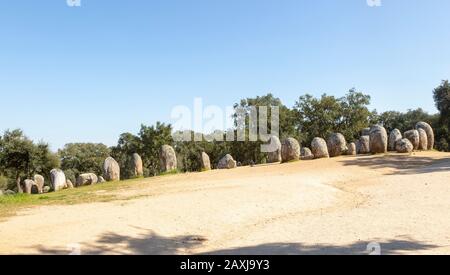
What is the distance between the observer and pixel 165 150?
29.7 metres

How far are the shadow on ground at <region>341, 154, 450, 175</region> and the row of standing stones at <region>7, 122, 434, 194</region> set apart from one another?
2078 millimetres

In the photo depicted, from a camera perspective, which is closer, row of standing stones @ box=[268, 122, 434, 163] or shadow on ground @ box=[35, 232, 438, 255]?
shadow on ground @ box=[35, 232, 438, 255]

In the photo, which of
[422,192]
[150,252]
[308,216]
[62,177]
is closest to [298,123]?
[62,177]

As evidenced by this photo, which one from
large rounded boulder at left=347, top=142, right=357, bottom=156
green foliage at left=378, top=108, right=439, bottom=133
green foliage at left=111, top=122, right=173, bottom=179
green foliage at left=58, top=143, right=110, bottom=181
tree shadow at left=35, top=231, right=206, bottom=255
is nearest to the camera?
tree shadow at left=35, top=231, right=206, bottom=255

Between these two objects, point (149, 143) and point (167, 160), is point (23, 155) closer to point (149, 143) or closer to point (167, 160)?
point (149, 143)

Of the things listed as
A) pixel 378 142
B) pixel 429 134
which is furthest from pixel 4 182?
pixel 429 134

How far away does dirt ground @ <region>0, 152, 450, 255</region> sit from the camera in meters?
8.91

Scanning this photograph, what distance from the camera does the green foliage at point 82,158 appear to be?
61.8m

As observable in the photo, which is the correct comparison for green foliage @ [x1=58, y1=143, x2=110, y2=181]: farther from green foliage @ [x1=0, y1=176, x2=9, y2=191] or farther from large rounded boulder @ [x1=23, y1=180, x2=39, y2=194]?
large rounded boulder @ [x1=23, y1=180, x2=39, y2=194]

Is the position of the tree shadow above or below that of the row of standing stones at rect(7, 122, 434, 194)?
below

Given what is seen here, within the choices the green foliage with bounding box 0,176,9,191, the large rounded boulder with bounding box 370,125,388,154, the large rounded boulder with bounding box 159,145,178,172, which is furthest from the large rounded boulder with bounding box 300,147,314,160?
the green foliage with bounding box 0,176,9,191

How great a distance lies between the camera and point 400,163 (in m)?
23.9
